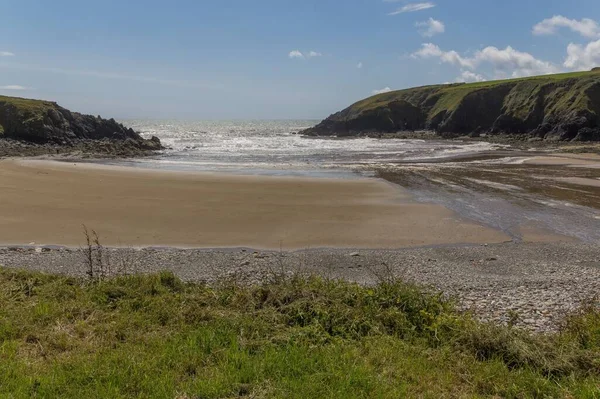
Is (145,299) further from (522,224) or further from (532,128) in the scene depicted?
(532,128)

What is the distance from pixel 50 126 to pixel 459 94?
7599 cm

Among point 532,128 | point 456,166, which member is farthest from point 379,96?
point 456,166

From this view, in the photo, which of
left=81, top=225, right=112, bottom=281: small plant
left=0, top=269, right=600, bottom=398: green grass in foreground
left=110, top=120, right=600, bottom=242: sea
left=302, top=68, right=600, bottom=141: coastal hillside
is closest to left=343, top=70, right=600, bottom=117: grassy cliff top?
left=302, top=68, right=600, bottom=141: coastal hillside

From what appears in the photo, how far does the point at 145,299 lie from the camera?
24.1ft

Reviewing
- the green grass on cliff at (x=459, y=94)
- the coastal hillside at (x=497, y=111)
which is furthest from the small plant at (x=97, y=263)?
the green grass on cliff at (x=459, y=94)

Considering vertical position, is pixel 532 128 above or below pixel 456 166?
above

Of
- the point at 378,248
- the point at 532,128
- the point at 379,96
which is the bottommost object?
the point at 378,248

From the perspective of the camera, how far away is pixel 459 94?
294ft

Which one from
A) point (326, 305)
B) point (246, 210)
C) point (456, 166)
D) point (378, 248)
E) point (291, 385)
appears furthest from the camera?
point (456, 166)

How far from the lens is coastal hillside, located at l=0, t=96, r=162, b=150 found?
47250 mm

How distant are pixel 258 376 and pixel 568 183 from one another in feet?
88.4

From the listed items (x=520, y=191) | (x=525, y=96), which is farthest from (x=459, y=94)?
(x=520, y=191)

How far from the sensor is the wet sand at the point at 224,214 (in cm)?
1450

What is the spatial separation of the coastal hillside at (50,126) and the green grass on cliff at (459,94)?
56685mm
